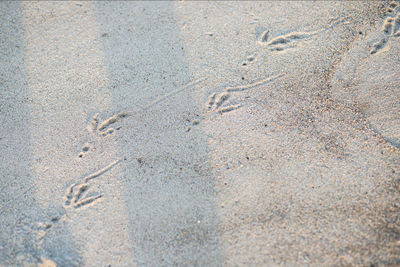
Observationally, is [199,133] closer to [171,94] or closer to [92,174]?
[171,94]

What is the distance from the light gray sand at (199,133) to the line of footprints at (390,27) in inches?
0.5

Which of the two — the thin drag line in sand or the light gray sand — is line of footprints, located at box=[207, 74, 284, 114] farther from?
the thin drag line in sand

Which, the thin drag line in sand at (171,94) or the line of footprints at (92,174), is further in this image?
the thin drag line in sand at (171,94)

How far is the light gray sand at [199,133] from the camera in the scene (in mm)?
1894

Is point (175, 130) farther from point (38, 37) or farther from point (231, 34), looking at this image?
point (38, 37)

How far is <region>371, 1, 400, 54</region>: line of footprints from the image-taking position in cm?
262

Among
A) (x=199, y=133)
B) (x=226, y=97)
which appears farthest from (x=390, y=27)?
(x=199, y=133)

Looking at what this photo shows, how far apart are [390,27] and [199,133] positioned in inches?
72.1

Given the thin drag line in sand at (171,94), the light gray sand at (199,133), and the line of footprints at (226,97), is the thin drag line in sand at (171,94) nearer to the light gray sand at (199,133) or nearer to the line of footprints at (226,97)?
the light gray sand at (199,133)

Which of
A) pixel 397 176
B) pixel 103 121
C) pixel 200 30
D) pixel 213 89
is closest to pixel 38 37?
pixel 103 121

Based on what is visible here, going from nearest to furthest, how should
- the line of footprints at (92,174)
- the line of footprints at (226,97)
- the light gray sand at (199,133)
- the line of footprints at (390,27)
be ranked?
the light gray sand at (199,133), the line of footprints at (92,174), the line of footprints at (226,97), the line of footprints at (390,27)

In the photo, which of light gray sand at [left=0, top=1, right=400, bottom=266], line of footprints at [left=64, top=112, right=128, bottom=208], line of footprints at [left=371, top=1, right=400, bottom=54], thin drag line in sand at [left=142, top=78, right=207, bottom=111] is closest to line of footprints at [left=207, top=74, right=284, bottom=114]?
light gray sand at [left=0, top=1, right=400, bottom=266]

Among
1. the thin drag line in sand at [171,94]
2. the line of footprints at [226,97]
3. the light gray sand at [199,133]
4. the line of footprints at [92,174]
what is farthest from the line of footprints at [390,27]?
the line of footprints at [92,174]

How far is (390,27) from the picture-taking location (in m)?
2.70
